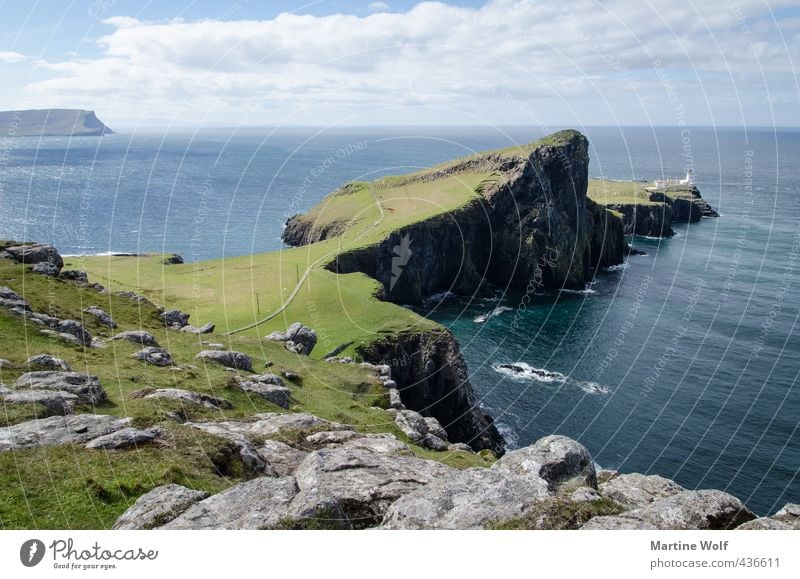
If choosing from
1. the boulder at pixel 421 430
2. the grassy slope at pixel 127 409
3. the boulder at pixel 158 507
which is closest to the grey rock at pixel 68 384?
the grassy slope at pixel 127 409

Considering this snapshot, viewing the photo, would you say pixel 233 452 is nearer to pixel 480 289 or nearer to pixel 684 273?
pixel 480 289

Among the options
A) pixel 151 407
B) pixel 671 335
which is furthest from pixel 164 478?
pixel 671 335

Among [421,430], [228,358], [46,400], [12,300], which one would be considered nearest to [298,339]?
[228,358]

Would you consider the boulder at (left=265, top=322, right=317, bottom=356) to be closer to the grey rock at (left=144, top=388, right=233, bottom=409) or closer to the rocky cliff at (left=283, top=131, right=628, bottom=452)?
the grey rock at (left=144, top=388, right=233, bottom=409)

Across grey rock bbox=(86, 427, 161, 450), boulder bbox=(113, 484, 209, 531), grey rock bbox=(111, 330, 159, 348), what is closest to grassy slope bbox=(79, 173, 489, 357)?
grey rock bbox=(111, 330, 159, 348)

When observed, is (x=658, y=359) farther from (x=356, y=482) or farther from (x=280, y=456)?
(x=356, y=482)

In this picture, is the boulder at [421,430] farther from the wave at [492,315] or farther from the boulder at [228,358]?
the wave at [492,315]
